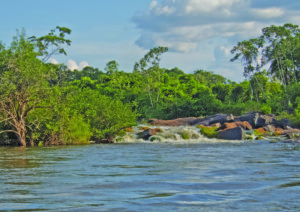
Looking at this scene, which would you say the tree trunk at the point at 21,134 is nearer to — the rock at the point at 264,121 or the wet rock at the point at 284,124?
the rock at the point at 264,121

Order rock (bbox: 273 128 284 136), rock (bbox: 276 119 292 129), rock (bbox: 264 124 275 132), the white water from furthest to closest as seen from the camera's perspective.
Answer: rock (bbox: 276 119 292 129)
rock (bbox: 264 124 275 132)
rock (bbox: 273 128 284 136)
the white water

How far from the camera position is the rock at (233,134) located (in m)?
31.5

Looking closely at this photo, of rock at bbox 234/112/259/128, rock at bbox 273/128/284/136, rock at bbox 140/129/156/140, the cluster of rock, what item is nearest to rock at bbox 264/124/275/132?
the cluster of rock

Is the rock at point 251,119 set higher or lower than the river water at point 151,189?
higher

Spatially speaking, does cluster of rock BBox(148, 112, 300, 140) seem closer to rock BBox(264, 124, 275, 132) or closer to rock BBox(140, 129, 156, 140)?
rock BBox(264, 124, 275, 132)

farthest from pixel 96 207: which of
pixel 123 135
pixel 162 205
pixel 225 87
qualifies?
pixel 225 87

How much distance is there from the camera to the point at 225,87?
70.4 m

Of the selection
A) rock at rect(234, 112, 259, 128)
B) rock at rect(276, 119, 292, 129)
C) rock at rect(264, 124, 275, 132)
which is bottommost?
rock at rect(264, 124, 275, 132)

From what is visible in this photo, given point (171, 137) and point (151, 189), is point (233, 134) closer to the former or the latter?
point (171, 137)

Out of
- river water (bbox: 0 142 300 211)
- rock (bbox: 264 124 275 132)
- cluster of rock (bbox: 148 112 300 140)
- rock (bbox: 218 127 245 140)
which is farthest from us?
rock (bbox: 264 124 275 132)

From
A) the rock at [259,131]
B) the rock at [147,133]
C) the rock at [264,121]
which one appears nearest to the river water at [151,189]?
the rock at [147,133]

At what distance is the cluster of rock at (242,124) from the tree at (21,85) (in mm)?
14740

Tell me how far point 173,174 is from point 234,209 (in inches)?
191

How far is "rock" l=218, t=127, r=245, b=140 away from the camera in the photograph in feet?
103
